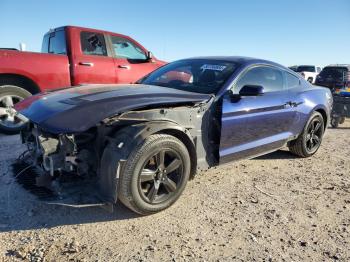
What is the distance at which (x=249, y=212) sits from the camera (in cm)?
370

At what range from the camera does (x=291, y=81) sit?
522 cm

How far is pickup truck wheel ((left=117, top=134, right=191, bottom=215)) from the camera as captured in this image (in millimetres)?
3154

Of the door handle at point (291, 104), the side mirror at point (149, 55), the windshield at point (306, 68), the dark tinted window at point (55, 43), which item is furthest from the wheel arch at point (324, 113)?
the windshield at point (306, 68)

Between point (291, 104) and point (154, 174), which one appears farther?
point (291, 104)

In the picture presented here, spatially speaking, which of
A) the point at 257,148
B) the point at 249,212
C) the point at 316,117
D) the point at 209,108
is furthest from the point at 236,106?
Answer: the point at 316,117

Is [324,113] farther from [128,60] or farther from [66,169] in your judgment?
[66,169]

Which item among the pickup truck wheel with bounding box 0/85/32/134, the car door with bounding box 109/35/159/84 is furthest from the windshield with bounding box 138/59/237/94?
the pickup truck wheel with bounding box 0/85/32/134

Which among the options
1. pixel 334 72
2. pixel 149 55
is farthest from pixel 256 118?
pixel 334 72

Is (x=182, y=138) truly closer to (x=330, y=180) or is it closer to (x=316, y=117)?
(x=330, y=180)

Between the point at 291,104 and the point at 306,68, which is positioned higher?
the point at 306,68

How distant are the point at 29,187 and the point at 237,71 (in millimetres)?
2763

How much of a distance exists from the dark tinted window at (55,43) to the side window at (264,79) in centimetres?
403

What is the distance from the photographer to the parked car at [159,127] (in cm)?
310

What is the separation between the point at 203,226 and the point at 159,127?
106 cm
